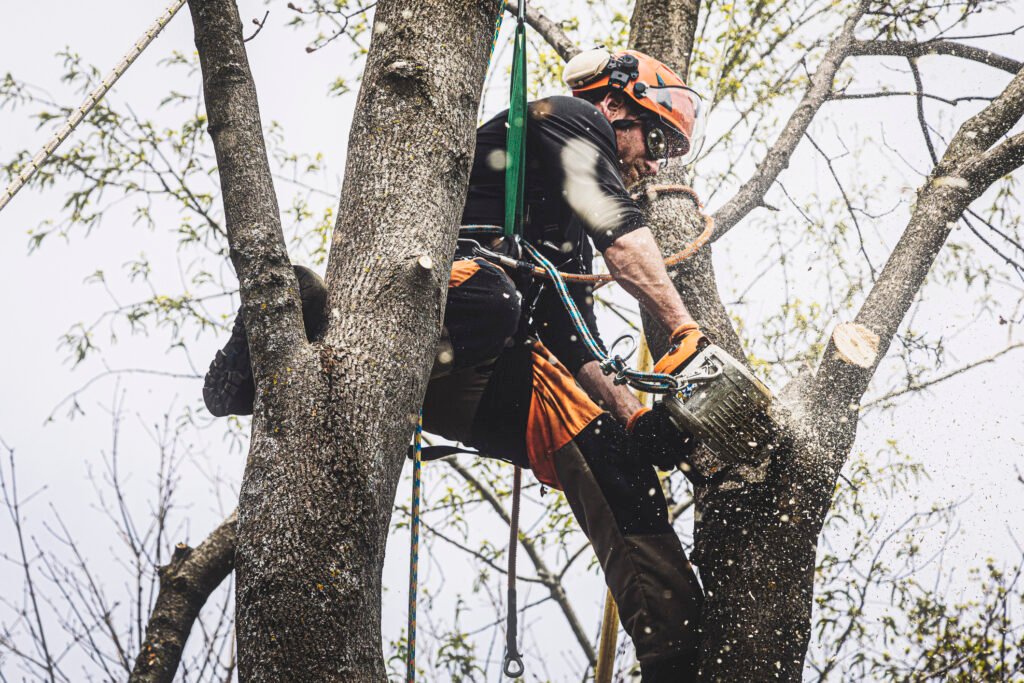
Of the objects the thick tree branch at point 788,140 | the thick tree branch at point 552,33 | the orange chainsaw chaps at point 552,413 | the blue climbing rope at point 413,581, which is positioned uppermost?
the thick tree branch at point 552,33

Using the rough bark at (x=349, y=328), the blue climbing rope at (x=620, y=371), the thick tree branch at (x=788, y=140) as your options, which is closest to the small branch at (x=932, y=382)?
the thick tree branch at (x=788, y=140)

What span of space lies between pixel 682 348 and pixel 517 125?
0.74 metres

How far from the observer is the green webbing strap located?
2258mm

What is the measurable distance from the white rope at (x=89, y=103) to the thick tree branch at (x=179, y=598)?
1.51 m

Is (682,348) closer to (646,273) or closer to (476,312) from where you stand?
(646,273)

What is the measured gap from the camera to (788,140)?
4.10 meters

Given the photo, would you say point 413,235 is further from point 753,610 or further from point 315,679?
point 753,610

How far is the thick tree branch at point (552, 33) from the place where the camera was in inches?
164

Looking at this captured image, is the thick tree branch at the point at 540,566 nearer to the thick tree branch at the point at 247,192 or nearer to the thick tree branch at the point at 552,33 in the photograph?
the thick tree branch at the point at 552,33

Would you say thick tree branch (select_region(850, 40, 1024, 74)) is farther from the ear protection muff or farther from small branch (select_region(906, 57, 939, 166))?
the ear protection muff

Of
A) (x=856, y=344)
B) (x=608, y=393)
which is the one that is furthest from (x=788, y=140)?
(x=608, y=393)

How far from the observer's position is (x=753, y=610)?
2199 mm

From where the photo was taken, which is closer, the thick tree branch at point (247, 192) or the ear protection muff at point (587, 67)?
the thick tree branch at point (247, 192)

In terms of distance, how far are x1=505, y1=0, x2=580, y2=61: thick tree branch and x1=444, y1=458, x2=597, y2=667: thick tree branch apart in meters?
2.97
